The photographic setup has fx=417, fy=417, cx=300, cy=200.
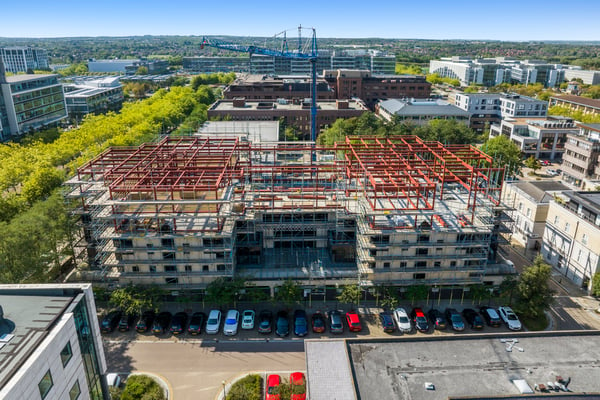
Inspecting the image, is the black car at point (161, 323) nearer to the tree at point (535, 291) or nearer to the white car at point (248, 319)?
the white car at point (248, 319)

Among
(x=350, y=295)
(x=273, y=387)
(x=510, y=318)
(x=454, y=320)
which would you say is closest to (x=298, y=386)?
(x=273, y=387)

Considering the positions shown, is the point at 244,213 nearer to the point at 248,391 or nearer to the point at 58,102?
the point at 248,391

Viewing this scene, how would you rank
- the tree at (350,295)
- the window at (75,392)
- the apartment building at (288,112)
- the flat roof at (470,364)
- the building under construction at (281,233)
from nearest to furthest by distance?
the window at (75,392) < the flat roof at (470,364) < the tree at (350,295) < the building under construction at (281,233) < the apartment building at (288,112)

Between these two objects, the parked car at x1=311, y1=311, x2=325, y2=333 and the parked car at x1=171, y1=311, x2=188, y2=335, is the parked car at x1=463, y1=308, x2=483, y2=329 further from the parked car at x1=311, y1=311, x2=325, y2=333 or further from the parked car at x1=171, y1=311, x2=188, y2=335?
the parked car at x1=171, y1=311, x2=188, y2=335

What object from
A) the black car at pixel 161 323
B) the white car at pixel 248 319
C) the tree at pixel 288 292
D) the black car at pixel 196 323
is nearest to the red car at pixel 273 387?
the white car at pixel 248 319

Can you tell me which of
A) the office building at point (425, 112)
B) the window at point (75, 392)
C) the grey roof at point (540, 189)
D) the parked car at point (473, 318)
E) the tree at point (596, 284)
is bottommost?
the parked car at point (473, 318)

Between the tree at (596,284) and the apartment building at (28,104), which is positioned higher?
the apartment building at (28,104)

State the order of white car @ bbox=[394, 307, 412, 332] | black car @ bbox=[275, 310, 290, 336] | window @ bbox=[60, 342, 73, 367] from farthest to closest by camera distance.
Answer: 1. white car @ bbox=[394, 307, 412, 332]
2. black car @ bbox=[275, 310, 290, 336]
3. window @ bbox=[60, 342, 73, 367]

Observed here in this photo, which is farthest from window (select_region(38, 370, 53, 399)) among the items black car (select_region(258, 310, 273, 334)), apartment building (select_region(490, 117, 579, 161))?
apartment building (select_region(490, 117, 579, 161))
